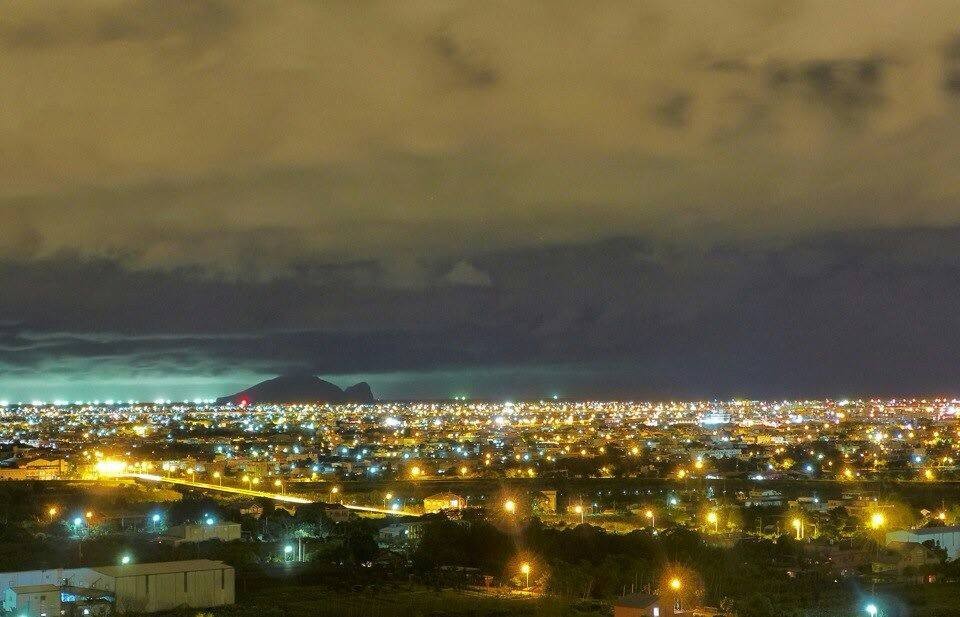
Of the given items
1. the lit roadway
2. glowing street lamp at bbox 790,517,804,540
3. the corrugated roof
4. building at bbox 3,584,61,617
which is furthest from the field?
the lit roadway

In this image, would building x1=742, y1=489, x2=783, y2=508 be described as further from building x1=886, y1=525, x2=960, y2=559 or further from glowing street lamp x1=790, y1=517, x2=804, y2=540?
building x1=886, y1=525, x2=960, y2=559

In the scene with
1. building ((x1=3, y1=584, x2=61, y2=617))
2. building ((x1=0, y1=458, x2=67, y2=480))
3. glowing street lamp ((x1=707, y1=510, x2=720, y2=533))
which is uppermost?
building ((x1=0, y1=458, x2=67, y2=480))

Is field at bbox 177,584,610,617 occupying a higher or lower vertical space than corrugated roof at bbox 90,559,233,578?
lower

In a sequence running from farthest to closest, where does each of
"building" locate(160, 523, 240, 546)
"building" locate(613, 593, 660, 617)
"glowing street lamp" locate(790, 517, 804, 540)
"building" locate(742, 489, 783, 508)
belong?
"building" locate(742, 489, 783, 508) → "glowing street lamp" locate(790, 517, 804, 540) → "building" locate(160, 523, 240, 546) → "building" locate(613, 593, 660, 617)

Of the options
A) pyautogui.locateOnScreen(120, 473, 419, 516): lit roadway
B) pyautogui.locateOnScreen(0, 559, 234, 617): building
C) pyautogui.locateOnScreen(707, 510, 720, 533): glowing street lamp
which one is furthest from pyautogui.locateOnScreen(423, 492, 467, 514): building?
pyautogui.locateOnScreen(0, 559, 234, 617): building

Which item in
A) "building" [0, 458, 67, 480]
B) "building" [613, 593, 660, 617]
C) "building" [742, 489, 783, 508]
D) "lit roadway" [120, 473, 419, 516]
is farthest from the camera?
"building" [0, 458, 67, 480]

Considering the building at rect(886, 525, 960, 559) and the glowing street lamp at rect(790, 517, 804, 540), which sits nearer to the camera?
the building at rect(886, 525, 960, 559)

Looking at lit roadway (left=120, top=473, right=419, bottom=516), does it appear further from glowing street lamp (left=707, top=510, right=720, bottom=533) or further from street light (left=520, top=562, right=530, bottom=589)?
street light (left=520, top=562, right=530, bottom=589)
